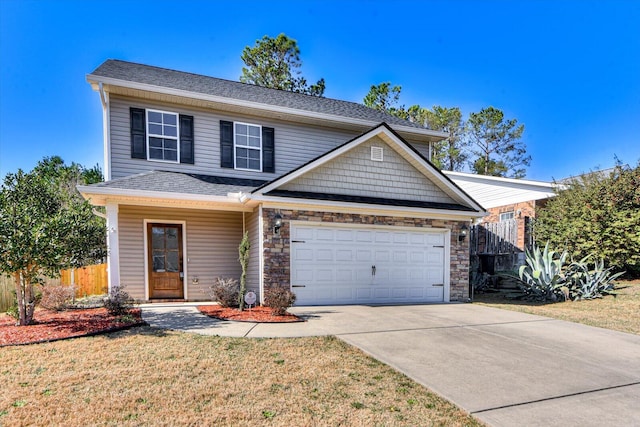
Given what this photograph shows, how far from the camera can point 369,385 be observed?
152 inches

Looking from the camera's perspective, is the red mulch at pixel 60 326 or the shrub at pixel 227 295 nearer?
the red mulch at pixel 60 326

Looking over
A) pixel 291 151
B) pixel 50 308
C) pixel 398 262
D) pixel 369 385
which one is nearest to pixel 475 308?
pixel 398 262

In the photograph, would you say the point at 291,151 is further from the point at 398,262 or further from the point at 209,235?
the point at 398,262

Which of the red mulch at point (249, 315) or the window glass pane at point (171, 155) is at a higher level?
the window glass pane at point (171, 155)

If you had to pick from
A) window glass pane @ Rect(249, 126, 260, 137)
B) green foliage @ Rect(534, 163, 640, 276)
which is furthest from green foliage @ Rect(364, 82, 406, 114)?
window glass pane @ Rect(249, 126, 260, 137)

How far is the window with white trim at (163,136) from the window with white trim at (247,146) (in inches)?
67.7

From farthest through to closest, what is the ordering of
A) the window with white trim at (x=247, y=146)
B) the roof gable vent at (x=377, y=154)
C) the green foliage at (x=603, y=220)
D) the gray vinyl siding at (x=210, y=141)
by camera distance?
the window with white trim at (x=247, y=146) → the green foliage at (x=603, y=220) → the roof gable vent at (x=377, y=154) → the gray vinyl siding at (x=210, y=141)

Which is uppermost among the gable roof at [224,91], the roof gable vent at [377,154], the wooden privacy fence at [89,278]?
the gable roof at [224,91]

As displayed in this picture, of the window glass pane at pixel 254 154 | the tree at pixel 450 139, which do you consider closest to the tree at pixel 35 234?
the window glass pane at pixel 254 154

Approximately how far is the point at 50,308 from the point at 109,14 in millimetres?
7887

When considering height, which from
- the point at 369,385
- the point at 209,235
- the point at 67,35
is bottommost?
the point at 369,385

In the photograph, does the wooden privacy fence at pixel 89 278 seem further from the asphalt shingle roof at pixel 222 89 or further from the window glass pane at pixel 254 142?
the window glass pane at pixel 254 142

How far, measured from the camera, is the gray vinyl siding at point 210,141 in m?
9.63

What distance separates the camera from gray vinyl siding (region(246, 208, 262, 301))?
28.6ft
